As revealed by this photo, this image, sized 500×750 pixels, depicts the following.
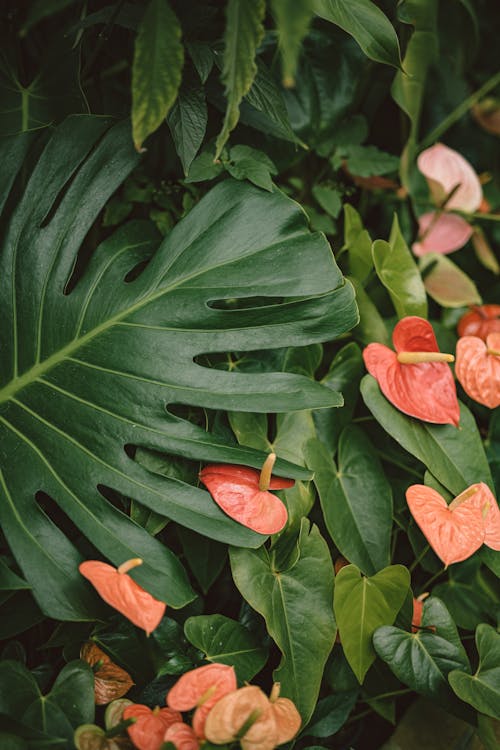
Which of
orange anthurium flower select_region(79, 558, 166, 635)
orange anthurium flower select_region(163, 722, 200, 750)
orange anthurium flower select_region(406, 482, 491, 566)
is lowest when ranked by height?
orange anthurium flower select_region(406, 482, 491, 566)

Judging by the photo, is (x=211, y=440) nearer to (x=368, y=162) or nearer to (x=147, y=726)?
(x=147, y=726)

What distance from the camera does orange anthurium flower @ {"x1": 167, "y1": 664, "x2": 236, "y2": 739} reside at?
2.20 feet

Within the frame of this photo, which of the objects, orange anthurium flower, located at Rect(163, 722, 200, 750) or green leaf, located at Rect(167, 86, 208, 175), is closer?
orange anthurium flower, located at Rect(163, 722, 200, 750)

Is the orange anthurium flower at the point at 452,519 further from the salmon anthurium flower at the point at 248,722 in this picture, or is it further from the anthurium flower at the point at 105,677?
the anthurium flower at the point at 105,677

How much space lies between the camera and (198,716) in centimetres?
67

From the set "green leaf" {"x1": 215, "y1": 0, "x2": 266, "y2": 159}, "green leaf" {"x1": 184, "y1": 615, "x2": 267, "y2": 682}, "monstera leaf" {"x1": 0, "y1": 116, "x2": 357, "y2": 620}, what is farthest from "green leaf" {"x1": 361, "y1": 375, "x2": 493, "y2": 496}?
"green leaf" {"x1": 215, "y1": 0, "x2": 266, "y2": 159}

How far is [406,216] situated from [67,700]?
1122mm

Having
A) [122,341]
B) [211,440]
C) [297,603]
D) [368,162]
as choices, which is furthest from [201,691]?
[368,162]

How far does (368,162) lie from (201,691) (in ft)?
3.09

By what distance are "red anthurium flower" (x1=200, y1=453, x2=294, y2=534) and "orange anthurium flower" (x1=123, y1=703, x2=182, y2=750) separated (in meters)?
0.23

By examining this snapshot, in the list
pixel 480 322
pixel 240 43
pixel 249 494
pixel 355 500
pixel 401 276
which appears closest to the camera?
pixel 240 43

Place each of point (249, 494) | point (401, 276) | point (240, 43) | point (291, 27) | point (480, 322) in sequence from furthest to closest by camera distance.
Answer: point (480, 322) → point (401, 276) → point (249, 494) → point (240, 43) → point (291, 27)

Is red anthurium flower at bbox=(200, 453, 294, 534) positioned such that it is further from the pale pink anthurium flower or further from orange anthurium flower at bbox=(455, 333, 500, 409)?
the pale pink anthurium flower

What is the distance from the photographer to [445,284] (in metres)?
1.25
